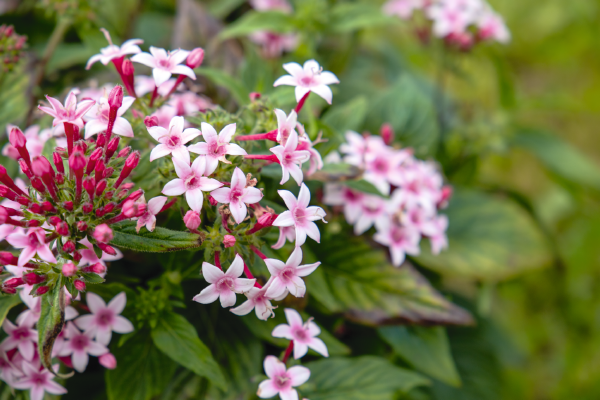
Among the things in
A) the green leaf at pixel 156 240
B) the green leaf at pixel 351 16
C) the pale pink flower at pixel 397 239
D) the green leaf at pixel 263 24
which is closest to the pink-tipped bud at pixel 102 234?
the green leaf at pixel 156 240

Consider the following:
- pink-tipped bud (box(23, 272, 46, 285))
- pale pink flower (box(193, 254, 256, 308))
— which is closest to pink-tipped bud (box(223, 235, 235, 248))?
pale pink flower (box(193, 254, 256, 308))

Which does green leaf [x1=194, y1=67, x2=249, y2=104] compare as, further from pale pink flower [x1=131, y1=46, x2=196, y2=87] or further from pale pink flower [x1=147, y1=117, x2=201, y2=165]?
pale pink flower [x1=147, y1=117, x2=201, y2=165]

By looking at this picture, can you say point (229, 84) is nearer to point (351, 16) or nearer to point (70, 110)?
point (70, 110)

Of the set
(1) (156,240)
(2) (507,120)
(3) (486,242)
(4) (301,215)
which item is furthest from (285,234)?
(2) (507,120)

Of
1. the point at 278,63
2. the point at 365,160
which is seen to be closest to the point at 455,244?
the point at 365,160

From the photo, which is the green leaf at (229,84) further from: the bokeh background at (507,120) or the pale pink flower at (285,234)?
the pale pink flower at (285,234)

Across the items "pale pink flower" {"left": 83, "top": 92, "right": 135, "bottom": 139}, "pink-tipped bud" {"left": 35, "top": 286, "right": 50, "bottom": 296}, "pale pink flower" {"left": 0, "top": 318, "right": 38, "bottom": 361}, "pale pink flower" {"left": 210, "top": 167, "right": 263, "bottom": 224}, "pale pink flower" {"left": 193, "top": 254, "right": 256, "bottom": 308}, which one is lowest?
"pale pink flower" {"left": 0, "top": 318, "right": 38, "bottom": 361}
